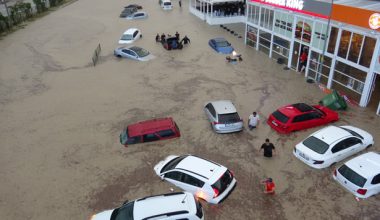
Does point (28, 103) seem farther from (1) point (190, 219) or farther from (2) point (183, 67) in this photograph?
(1) point (190, 219)

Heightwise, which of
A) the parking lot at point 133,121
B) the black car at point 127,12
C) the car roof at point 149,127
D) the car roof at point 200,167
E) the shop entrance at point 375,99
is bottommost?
the parking lot at point 133,121

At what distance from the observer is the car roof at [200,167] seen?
1160 cm

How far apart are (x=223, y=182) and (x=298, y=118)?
615 centimetres

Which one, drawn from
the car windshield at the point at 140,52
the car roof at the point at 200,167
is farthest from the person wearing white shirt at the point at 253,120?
the car windshield at the point at 140,52

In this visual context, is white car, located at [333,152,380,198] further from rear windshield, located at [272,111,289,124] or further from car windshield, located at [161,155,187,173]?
car windshield, located at [161,155,187,173]

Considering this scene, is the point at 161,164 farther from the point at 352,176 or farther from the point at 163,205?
the point at 352,176

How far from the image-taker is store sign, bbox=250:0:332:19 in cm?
1891

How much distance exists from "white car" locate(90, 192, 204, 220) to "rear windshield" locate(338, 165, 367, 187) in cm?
601

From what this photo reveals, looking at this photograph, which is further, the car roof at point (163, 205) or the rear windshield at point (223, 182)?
the rear windshield at point (223, 182)

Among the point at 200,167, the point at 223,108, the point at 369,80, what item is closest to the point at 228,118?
the point at 223,108

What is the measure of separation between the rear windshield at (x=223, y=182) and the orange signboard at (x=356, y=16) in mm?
11078

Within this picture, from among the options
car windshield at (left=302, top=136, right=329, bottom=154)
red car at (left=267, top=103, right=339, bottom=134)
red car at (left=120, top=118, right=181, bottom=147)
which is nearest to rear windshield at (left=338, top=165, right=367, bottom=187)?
car windshield at (left=302, top=136, right=329, bottom=154)

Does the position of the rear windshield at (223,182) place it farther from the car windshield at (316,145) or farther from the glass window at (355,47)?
the glass window at (355,47)

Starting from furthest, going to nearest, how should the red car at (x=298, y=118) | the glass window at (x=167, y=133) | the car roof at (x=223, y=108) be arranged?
1. the car roof at (x=223, y=108)
2. the red car at (x=298, y=118)
3. the glass window at (x=167, y=133)
